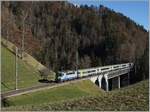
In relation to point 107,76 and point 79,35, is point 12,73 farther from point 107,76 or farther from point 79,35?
point 79,35

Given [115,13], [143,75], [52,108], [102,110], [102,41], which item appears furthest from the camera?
[115,13]

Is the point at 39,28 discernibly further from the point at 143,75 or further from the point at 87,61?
the point at 143,75

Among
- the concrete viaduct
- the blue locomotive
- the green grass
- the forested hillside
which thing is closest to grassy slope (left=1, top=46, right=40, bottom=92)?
Answer: the blue locomotive

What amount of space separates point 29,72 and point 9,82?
1043 centimetres

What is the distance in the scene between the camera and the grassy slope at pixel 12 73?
45.8 metres

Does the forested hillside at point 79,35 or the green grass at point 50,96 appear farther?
the forested hillside at point 79,35

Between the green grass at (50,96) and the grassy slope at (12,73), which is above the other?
the grassy slope at (12,73)

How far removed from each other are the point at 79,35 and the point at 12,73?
87990 mm

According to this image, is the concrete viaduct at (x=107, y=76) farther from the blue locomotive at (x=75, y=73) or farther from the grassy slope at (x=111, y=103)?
the grassy slope at (x=111, y=103)

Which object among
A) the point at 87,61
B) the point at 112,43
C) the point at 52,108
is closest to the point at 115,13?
the point at 112,43

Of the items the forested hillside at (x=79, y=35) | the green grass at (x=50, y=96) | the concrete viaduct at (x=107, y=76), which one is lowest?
the green grass at (x=50, y=96)

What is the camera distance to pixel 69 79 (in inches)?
2194

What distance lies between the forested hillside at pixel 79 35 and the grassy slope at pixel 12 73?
22067mm

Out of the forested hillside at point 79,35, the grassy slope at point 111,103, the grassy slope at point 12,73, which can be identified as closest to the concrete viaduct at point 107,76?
the forested hillside at point 79,35
